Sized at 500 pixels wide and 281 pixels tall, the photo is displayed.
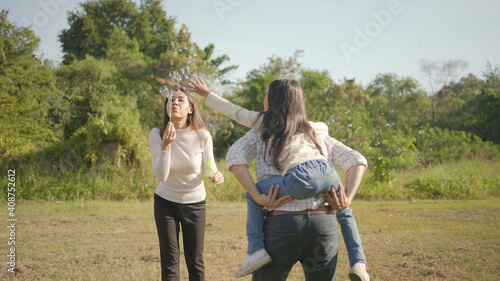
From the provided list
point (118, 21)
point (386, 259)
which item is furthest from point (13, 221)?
point (118, 21)

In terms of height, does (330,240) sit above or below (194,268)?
above

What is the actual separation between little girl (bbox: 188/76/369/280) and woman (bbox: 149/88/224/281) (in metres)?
1.25

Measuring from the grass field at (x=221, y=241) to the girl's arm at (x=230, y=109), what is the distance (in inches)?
102

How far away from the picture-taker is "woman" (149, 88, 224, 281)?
3404mm

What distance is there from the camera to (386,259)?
531 centimetres

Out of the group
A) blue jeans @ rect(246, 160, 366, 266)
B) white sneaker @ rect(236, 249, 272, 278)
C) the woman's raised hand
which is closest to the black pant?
the woman's raised hand

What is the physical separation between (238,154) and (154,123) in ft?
63.9

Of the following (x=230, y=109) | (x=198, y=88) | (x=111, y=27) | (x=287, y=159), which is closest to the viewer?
(x=287, y=159)

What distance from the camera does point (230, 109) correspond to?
102 inches

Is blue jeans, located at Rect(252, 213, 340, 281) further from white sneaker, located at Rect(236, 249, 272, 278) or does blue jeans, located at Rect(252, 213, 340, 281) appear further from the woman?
the woman

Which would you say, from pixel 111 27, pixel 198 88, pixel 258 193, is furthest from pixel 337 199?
pixel 111 27

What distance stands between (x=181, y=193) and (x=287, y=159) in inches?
60.6

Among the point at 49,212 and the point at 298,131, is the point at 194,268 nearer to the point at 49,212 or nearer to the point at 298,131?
the point at 298,131

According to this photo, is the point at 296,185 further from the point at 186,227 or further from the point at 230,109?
the point at 186,227
